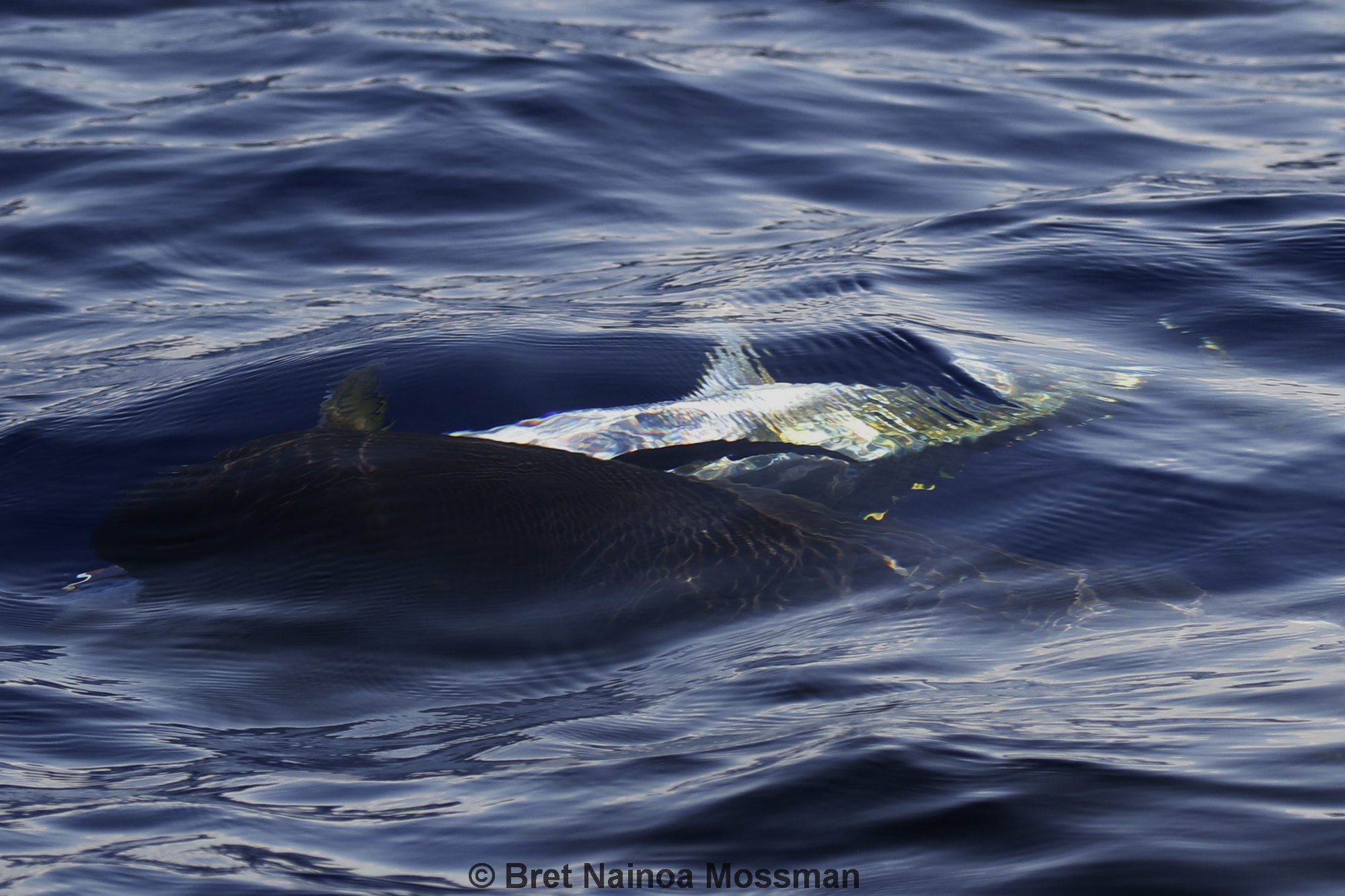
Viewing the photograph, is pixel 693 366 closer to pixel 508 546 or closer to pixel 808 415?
pixel 808 415

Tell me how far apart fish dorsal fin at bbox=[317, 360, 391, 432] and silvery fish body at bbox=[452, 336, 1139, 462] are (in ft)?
0.80

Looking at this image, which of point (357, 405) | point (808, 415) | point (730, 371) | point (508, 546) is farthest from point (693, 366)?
point (508, 546)

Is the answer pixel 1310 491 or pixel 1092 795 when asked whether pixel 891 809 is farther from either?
pixel 1310 491

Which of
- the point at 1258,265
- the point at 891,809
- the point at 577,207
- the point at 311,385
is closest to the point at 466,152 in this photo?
the point at 577,207

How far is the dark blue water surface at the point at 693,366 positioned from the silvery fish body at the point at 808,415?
4.6 inches

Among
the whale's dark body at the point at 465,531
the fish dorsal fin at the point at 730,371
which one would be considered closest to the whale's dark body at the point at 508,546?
the whale's dark body at the point at 465,531

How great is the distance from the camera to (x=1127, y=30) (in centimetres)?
899

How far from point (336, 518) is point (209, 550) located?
282mm

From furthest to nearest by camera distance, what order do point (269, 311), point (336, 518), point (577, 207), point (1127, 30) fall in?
point (1127, 30) < point (577, 207) < point (269, 311) < point (336, 518)

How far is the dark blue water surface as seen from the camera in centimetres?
173

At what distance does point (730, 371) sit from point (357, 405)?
101cm

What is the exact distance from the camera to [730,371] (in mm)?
3674

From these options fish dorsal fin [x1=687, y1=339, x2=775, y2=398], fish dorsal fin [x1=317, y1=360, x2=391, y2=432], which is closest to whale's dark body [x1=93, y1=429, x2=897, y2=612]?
fish dorsal fin [x1=317, y1=360, x2=391, y2=432]

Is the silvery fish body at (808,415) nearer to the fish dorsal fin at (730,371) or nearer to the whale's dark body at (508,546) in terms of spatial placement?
the fish dorsal fin at (730,371)
